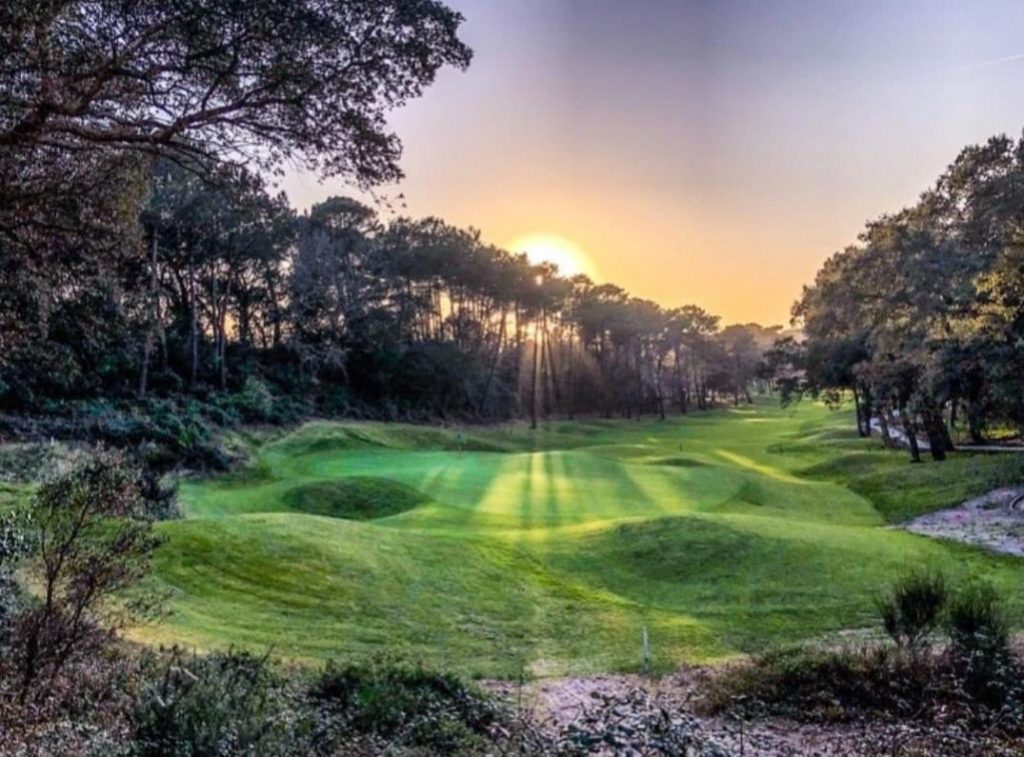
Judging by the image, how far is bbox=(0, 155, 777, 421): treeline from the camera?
108ft

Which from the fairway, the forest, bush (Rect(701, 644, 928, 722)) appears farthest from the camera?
the fairway

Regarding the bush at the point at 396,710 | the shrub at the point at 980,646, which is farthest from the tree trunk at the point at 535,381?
the bush at the point at 396,710

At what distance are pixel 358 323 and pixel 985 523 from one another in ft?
125

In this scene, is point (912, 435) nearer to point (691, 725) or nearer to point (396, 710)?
point (691, 725)

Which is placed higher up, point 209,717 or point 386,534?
point 209,717

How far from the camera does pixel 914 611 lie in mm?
8148

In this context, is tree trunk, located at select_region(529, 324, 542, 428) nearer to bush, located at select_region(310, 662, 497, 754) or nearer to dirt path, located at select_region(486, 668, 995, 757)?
dirt path, located at select_region(486, 668, 995, 757)

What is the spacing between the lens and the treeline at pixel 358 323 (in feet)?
108

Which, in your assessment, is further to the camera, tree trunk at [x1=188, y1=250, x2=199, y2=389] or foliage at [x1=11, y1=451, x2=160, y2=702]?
tree trunk at [x1=188, y1=250, x2=199, y2=389]

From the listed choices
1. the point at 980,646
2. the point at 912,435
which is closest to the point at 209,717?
the point at 980,646

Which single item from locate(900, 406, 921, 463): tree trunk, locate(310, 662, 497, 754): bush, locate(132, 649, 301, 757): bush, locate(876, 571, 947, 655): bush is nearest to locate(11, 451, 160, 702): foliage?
locate(132, 649, 301, 757): bush

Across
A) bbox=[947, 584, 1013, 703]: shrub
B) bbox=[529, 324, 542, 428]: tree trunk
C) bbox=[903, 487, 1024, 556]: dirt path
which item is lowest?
bbox=[903, 487, 1024, 556]: dirt path

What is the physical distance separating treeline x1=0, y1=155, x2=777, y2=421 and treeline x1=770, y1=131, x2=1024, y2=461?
54.0 feet

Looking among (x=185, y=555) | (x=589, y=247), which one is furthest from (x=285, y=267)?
(x=185, y=555)
